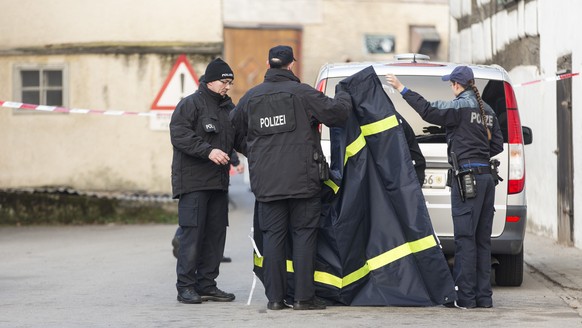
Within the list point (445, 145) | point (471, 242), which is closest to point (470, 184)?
point (471, 242)

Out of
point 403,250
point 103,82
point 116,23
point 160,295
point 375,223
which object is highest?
point 116,23

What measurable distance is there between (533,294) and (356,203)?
82.7 inches

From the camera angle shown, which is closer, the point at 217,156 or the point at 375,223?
the point at 375,223

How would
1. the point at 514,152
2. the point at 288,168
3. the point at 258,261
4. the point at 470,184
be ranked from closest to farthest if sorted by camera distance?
the point at 288,168
the point at 470,184
the point at 258,261
the point at 514,152

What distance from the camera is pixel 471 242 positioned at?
10008 mm

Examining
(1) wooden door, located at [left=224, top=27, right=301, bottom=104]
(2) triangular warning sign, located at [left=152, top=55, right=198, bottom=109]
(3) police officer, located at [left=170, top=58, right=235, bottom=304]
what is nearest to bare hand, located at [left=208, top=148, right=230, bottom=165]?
(3) police officer, located at [left=170, top=58, right=235, bottom=304]

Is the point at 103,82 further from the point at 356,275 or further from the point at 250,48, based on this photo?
the point at 356,275

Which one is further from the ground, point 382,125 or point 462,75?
point 462,75

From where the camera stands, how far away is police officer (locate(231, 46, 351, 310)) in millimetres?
9711

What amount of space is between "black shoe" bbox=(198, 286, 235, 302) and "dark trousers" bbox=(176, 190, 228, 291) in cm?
4

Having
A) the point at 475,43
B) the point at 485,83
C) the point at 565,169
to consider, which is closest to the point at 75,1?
the point at 475,43

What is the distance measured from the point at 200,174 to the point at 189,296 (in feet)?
3.06

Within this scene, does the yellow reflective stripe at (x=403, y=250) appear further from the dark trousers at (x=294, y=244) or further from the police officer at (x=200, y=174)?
the police officer at (x=200, y=174)

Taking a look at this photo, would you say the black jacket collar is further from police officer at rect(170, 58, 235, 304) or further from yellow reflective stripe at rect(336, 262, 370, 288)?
yellow reflective stripe at rect(336, 262, 370, 288)
